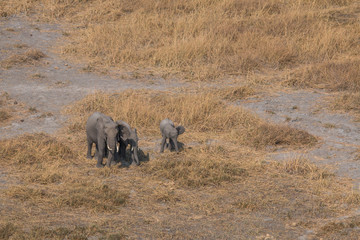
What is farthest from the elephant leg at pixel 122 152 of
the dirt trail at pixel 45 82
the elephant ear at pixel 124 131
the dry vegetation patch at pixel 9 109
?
the dry vegetation patch at pixel 9 109

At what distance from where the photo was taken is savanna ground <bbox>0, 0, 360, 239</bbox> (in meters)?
9.48

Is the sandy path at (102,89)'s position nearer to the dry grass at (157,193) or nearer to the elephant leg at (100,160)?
the dry grass at (157,193)

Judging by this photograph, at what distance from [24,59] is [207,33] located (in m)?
6.07

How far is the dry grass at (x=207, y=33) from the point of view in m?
18.8

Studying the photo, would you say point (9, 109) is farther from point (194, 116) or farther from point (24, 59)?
point (194, 116)

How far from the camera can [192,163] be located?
38.0 feet

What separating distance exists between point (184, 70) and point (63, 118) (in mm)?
4866

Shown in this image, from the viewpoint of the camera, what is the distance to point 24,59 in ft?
61.6

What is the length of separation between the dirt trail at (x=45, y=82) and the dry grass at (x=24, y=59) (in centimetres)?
20

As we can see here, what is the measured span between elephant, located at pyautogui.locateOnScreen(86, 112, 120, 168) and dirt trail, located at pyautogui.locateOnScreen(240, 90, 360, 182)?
10.8 ft

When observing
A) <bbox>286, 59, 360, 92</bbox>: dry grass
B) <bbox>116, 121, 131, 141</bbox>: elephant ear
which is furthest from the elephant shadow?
<bbox>286, 59, 360, 92</bbox>: dry grass

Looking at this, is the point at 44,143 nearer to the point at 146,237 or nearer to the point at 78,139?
the point at 78,139

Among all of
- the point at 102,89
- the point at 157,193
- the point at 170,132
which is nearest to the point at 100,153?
the point at 170,132

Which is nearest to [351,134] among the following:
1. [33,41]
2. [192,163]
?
[192,163]
